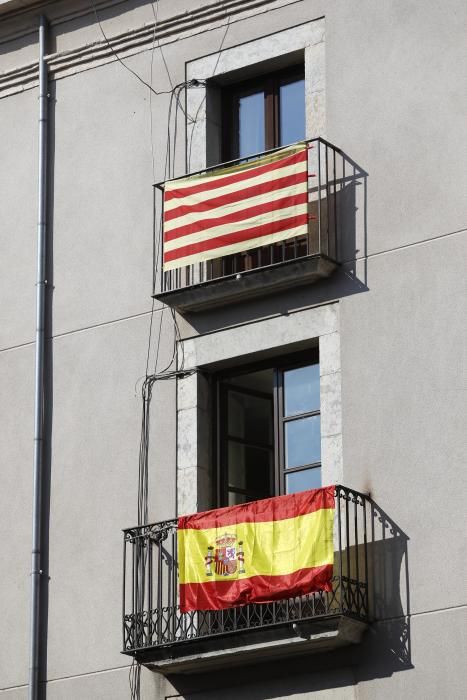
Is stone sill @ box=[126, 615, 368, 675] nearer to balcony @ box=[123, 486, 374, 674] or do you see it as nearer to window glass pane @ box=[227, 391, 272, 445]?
balcony @ box=[123, 486, 374, 674]

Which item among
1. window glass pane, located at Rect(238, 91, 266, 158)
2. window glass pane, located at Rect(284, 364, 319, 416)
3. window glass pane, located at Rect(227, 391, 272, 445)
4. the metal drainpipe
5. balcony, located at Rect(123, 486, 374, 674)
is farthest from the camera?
window glass pane, located at Rect(238, 91, 266, 158)

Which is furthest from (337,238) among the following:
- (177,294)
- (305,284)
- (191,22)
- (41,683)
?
(41,683)

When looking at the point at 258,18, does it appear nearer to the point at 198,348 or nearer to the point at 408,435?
the point at 198,348

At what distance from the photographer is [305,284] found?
64.5ft

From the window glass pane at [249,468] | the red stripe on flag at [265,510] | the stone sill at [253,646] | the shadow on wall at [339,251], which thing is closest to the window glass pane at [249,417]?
the window glass pane at [249,468]

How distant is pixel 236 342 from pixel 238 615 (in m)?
2.93

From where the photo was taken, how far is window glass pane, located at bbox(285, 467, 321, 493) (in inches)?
764

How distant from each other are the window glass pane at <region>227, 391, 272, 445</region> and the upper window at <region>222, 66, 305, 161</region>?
9.21 feet

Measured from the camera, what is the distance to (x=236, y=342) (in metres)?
20.0

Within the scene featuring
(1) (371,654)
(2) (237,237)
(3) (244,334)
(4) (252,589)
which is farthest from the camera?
(2) (237,237)

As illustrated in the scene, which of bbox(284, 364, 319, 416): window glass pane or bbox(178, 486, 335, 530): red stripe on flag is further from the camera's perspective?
bbox(284, 364, 319, 416): window glass pane

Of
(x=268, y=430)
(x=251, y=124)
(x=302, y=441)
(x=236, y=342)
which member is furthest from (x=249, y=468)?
(x=251, y=124)

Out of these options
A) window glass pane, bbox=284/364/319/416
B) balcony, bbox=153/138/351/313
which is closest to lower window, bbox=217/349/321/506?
window glass pane, bbox=284/364/319/416

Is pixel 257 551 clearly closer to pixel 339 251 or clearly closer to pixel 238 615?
pixel 238 615
